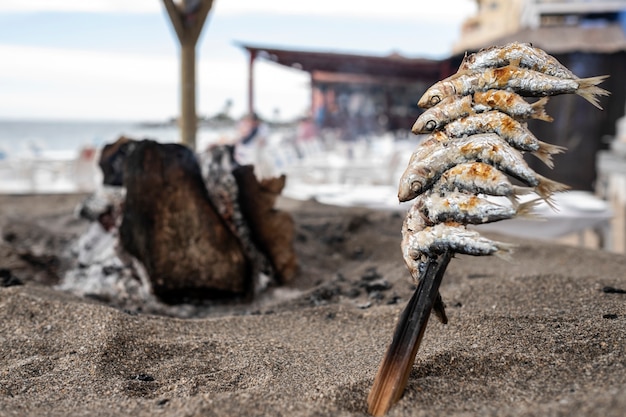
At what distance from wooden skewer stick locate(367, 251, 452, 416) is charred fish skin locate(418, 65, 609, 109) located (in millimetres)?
667

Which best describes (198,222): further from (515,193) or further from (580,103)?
(580,103)

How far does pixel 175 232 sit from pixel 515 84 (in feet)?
8.83

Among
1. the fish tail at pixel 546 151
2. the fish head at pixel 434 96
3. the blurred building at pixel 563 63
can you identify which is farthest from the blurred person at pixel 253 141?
the fish tail at pixel 546 151

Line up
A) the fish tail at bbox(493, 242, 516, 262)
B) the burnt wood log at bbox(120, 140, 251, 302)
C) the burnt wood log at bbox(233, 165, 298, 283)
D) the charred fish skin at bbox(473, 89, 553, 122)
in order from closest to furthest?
the fish tail at bbox(493, 242, 516, 262) < the charred fish skin at bbox(473, 89, 553, 122) < the burnt wood log at bbox(120, 140, 251, 302) < the burnt wood log at bbox(233, 165, 298, 283)

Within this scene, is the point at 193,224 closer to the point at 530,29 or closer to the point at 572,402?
the point at 572,402

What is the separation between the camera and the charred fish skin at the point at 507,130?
2037 mm

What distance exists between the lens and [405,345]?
197 centimetres

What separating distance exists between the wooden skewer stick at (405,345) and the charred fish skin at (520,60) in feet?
2.59

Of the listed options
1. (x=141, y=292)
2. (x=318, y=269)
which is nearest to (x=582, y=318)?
(x=318, y=269)

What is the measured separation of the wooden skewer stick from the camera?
1.91m

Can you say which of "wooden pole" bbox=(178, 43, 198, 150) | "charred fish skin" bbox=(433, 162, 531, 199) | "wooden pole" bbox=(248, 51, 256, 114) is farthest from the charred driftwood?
"wooden pole" bbox=(248, 51, 256, 114)

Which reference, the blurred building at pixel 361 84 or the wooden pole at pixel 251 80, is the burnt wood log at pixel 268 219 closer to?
the blurred building at pixel 361 84

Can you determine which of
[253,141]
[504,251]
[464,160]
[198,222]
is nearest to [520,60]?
[464,160]

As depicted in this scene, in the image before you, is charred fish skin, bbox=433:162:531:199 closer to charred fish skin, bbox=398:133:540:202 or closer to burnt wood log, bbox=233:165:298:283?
charred fish skin, bbox=398:133:540:202
